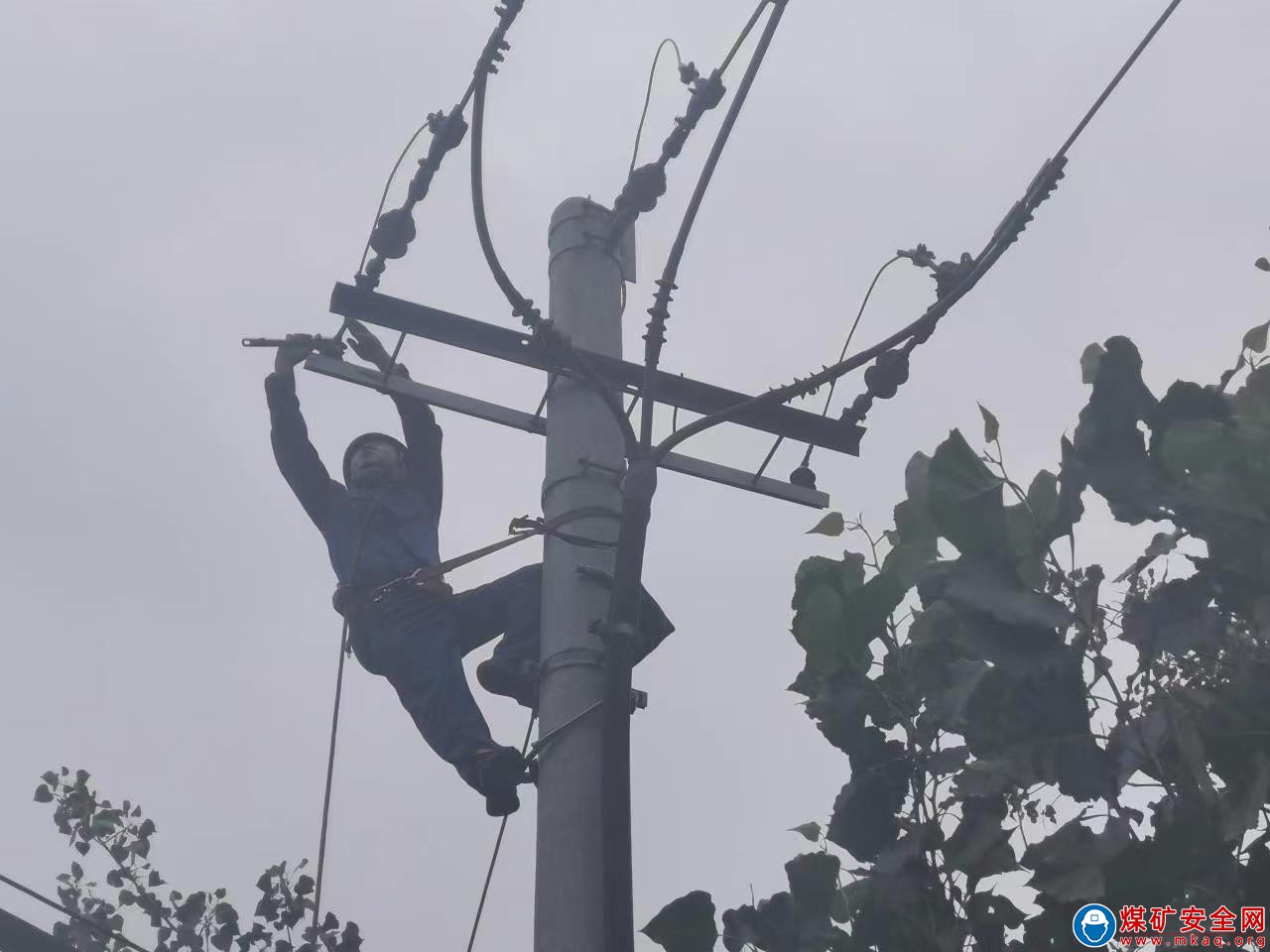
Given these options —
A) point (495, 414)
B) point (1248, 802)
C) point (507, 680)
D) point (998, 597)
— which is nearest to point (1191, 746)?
point (1248, 802)

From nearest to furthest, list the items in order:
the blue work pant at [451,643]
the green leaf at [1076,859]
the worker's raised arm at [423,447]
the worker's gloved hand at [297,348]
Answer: the green leaf at [1076,859], the blue work pant at [451,643], the worker's gloved hand at [297,348], the worker's raised arm at [423,447]

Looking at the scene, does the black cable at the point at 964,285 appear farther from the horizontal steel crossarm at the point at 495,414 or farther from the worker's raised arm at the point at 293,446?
the worker's raised arm at the point at 293,446

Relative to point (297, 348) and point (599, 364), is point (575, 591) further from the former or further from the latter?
point (297, 348)

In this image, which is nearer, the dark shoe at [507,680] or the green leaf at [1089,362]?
the green leaf at [1089,362]

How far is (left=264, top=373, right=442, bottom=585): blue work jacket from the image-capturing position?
18.4ft

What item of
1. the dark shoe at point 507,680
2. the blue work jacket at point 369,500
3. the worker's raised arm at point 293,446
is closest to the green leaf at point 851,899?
the dark shoe at point 507,680

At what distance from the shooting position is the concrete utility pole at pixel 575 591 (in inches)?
150

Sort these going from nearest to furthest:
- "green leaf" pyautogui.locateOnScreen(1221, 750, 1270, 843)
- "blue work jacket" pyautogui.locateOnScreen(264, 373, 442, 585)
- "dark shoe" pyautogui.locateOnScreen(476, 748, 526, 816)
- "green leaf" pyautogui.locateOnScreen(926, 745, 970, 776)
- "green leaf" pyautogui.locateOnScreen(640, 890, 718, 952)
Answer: "green leaf" pyautogui.locateOnScreen(1221, 750, 1270, 843)
"green leaf" pyautogui.locateOnScreen(926, 745, 970, 776)
"green leaf" pyautogui.locateOnScreen(640, 890, 718, 952)
"dark shoe" pyautogui.locateOnScreen(476, 748, 526, 816)
"blue work jacket" pyautogui.locateOnScreen(264, 373, 442, 585)

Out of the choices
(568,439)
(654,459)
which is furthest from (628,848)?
(568,439)

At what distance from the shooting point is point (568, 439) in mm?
4633

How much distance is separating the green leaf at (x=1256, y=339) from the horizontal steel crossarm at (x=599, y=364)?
1617 mm

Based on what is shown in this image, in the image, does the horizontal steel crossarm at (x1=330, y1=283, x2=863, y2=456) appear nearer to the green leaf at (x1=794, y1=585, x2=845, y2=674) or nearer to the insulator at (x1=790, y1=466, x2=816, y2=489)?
the insulator at (x1=790, y1=466, x2=816, y2=489)

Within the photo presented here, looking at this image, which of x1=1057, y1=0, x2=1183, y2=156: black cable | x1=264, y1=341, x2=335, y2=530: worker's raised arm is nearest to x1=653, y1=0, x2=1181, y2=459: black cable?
x1=1057, y1=0, x2=1183, y2=156: black cable

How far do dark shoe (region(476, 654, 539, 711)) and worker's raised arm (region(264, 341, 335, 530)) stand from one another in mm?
1698
